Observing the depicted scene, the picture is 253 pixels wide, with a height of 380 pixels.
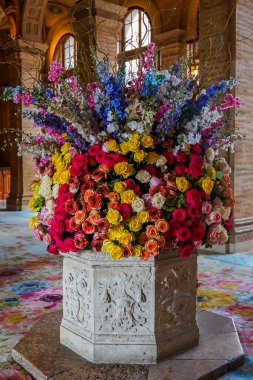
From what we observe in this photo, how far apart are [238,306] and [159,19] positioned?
12.2 meters

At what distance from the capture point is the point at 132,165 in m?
2.60

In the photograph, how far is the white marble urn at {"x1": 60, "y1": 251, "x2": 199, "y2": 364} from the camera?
2.67 m

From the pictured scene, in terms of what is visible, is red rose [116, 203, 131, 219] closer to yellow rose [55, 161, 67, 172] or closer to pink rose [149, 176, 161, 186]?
pink rose [149, 176, 161, 186]

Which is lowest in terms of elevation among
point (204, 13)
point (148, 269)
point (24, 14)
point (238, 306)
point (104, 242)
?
point (238, 306)

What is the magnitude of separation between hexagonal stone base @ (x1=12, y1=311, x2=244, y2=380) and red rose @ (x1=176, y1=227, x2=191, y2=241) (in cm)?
81

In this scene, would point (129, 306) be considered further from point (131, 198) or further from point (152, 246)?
point (131, 198)

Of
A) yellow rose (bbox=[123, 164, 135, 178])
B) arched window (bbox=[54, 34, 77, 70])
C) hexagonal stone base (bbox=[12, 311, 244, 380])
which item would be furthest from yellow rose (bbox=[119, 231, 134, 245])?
arched window (bbox=[54, 34, 77, 70])

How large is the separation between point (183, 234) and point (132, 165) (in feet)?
1.63

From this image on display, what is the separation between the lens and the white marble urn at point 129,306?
2.67 metres

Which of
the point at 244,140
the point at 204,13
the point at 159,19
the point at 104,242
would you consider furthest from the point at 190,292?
the point at 159,19

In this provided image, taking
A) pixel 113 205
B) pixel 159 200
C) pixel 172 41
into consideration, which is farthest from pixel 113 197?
pixel 172 41

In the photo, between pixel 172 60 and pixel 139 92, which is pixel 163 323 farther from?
pixel 172 60

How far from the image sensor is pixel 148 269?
266cm

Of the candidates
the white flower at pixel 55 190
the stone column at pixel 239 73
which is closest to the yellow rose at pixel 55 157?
the white flower at pixel 55 190
